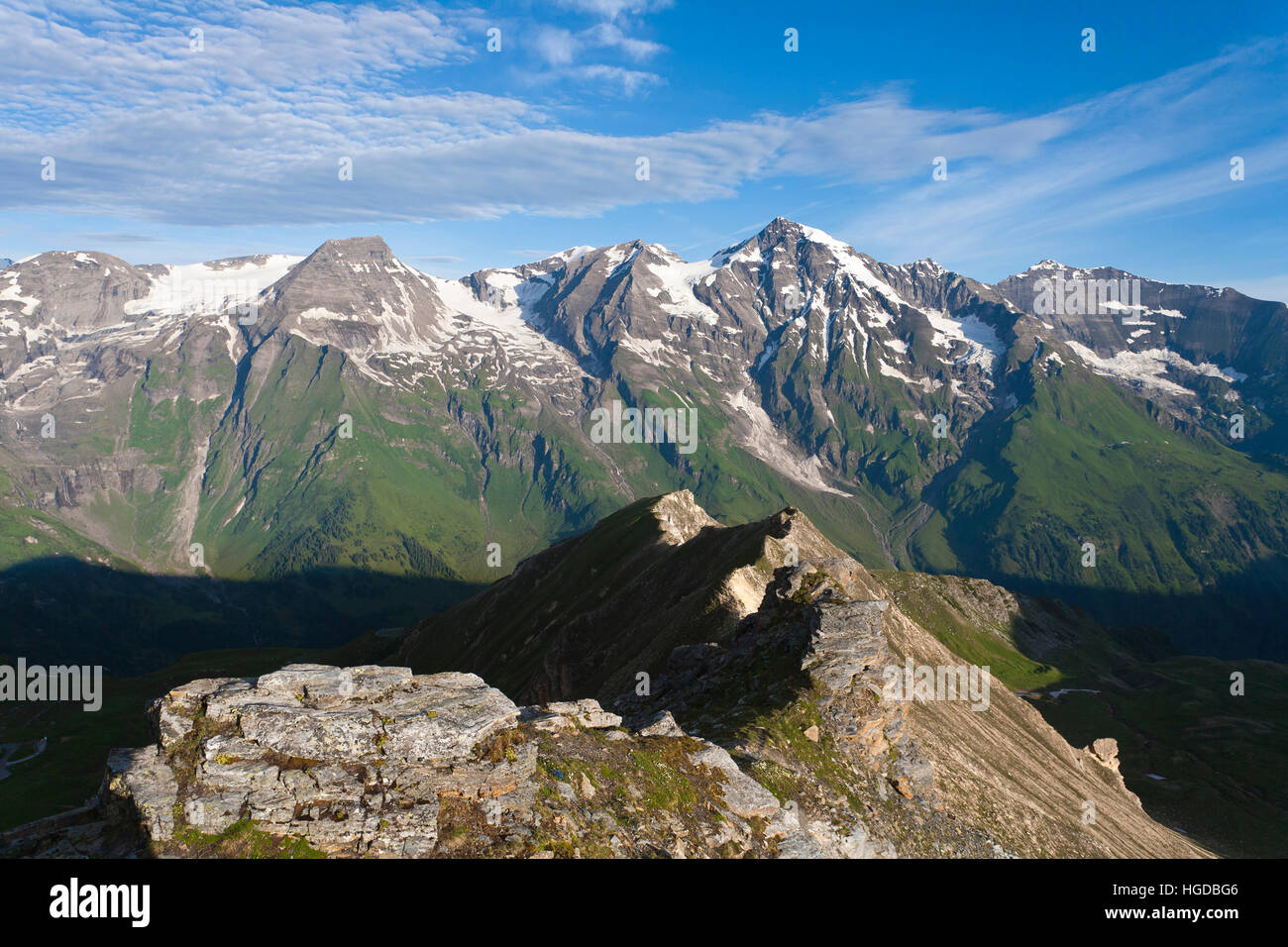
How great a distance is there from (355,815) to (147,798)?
654 centimetres

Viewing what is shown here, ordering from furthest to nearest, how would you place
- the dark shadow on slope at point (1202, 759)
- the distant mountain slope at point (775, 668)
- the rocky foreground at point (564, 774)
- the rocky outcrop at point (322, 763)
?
the dark shadow on slope at point (1202, 759) < the distant mountain slope at point (775, 668) < the rocky foreground at point (564, 774) < the rocky outcrop at point (322, 763)

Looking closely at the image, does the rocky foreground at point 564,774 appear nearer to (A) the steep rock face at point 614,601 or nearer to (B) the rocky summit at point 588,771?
(B) the rocky summit at point 588,771

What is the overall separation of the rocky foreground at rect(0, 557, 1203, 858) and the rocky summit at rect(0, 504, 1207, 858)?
0.09 m

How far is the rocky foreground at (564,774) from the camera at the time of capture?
77.2ft

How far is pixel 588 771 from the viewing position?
30.9m

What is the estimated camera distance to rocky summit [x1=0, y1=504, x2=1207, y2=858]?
23609 mm

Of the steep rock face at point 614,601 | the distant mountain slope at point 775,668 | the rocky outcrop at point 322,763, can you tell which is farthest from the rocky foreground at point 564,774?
the steep rock face at point 614,601

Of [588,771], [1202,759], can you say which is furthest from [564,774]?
[1202,759]

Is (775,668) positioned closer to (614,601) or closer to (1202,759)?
(614,601)

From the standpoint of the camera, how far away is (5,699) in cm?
18488

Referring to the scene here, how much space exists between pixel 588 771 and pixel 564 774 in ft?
4.75

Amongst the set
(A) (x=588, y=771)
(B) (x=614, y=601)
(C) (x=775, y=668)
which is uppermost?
(A) (x=588, y=771)

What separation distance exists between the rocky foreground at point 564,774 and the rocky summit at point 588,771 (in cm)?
9
